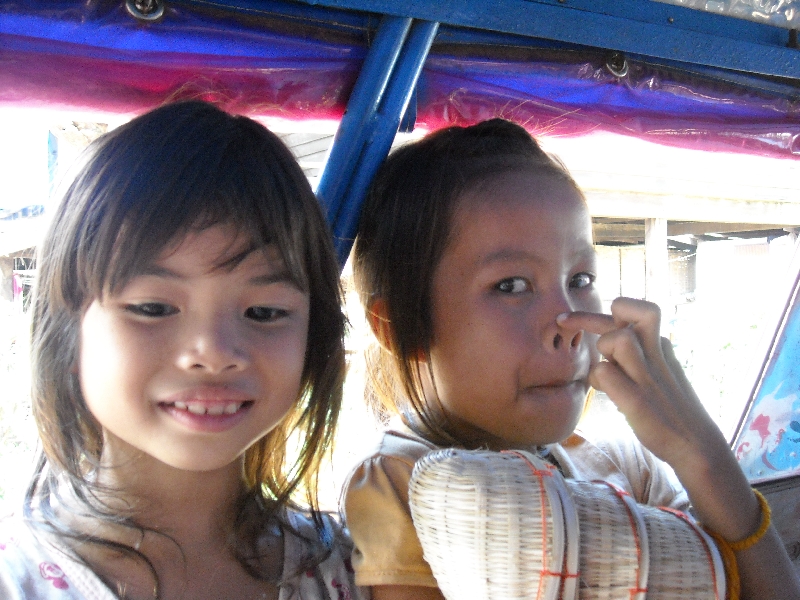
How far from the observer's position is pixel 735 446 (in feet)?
9.38

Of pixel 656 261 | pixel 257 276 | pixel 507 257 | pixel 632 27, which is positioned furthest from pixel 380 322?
pixel 656 261

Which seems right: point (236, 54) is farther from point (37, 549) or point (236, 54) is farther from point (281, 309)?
point (37, 549)

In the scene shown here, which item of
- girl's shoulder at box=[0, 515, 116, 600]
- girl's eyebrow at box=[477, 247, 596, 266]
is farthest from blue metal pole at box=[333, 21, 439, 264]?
girl's shoulder at box=[0, 515, 116, 600]

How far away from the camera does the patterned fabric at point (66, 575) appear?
3.54ft

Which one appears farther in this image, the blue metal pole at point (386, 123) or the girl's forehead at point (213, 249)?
the blue metal pole at point (386, 123)

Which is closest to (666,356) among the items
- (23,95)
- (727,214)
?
(23,95)

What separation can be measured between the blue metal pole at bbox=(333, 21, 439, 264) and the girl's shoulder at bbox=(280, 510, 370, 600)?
0.55 meters

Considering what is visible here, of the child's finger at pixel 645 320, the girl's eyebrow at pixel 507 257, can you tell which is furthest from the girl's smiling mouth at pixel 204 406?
the child's finger at pixel 645 320

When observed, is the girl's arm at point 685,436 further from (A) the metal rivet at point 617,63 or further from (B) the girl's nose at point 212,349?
(A) the metal rivet at point 617,63

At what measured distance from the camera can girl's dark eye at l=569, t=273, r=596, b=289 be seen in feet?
4.71

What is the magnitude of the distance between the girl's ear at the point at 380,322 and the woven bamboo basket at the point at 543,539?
0.56 meters

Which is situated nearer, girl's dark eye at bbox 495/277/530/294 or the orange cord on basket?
the orange cord on basket

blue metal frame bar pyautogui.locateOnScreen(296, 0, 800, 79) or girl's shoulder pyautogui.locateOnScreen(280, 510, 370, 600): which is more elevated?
blue metal frame bar pyautogui.locateOnScreen(296, 0, 800, 79)

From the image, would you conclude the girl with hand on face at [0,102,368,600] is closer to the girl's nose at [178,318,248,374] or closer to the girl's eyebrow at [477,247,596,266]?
the girl's nose at [178,318,248,374]
